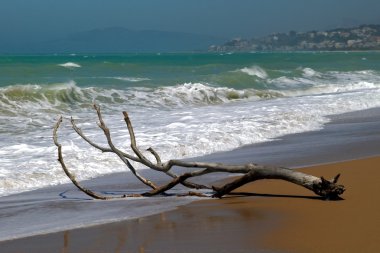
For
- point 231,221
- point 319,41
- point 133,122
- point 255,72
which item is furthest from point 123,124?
point 319,41

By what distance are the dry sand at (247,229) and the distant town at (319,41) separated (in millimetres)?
134281

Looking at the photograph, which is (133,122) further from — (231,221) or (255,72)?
(255,72)

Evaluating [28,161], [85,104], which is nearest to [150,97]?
[85,104]

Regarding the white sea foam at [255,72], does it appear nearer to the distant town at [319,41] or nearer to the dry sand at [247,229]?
the dry sand at [247,229]

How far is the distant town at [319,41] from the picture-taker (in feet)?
465

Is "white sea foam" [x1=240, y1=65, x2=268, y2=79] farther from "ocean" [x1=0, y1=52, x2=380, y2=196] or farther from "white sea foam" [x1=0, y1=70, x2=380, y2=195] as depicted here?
"white sea foam" [x1=0, y1=70, x2=380, y2=195]

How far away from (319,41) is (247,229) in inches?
5928

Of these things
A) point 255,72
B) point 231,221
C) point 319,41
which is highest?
point 319,41

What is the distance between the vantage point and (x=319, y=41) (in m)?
152

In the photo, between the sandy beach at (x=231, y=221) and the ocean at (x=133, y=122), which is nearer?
the sandy beach at (x=231, y=221)

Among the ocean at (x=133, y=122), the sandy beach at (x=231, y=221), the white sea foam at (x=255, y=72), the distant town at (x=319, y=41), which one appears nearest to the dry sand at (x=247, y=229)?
the sandy beach at (x=231, y=221)

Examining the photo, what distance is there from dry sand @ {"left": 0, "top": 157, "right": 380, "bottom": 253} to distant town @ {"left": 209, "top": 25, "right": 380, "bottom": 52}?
134m

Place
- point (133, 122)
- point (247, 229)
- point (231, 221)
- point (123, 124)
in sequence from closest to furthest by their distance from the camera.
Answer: point (247, 229) < point (231, 221) < point (123, 124) < point (133, 122)

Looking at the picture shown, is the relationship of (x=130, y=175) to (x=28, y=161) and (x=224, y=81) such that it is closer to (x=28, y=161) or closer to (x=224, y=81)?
(x=28, y=161)
